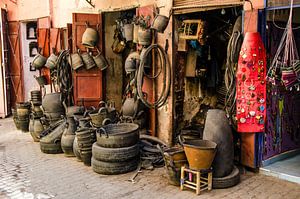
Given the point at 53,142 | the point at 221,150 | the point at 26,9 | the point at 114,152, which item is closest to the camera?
the point at 221,150

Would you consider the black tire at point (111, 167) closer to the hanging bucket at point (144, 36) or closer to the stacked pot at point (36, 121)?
the hanging bucket at point (144, 36)

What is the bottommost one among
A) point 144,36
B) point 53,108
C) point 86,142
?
point 86,142

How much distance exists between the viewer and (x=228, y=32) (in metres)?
6.78

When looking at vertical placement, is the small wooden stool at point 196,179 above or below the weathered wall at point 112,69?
below

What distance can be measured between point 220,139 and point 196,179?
Answer: 0.67 meters

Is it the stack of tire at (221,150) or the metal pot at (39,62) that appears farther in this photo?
the metal pot at (39,62)

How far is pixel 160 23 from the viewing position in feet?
20.8

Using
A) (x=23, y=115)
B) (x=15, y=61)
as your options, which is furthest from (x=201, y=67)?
(x=15, y=61)

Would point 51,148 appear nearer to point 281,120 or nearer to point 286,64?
point 281,120

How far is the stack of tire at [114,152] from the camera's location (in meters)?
5.71

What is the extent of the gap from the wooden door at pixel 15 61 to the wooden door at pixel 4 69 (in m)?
0.14

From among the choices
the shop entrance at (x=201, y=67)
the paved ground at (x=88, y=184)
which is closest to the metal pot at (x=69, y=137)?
the paved ground at (x=88, y=184)

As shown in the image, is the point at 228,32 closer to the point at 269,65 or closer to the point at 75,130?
the point at 269,65

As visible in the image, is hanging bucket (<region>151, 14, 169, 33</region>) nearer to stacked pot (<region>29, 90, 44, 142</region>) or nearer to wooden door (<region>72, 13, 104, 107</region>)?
wooden door (<region>72, 13, 104, 107</region>)
